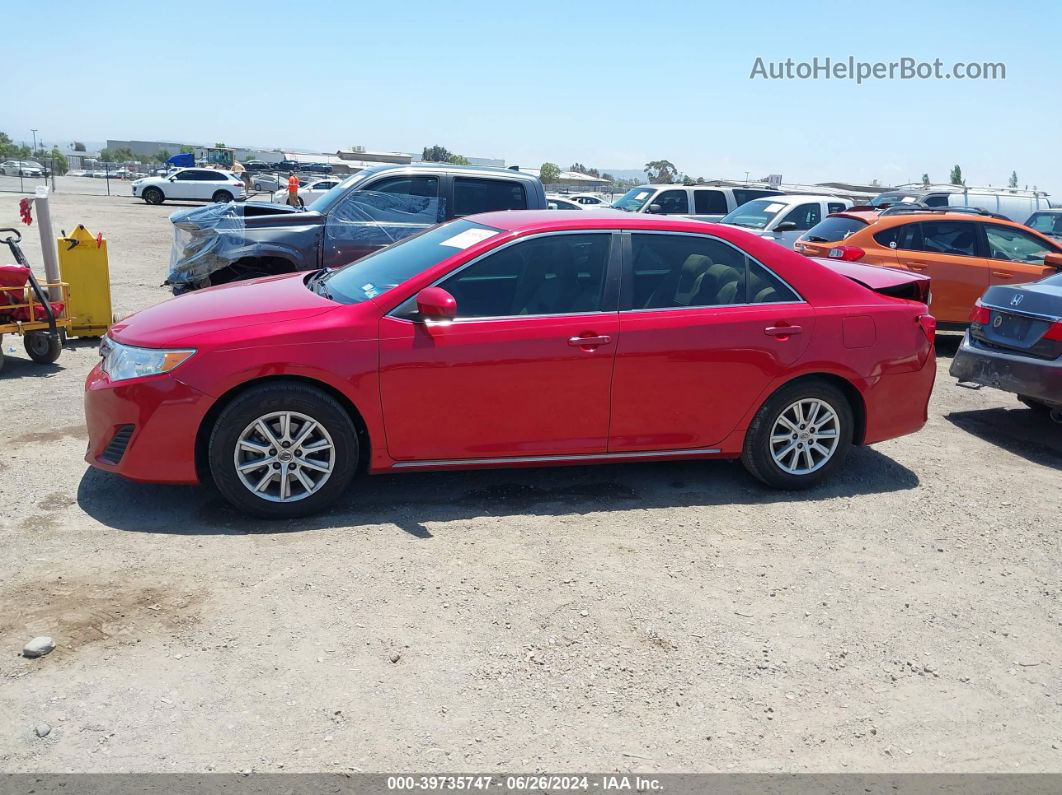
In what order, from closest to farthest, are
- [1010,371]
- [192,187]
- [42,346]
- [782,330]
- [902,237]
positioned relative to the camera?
1. [782,330]
2. [1010,371]
3. [42,346]
4. [902,237]
5. [192,187]

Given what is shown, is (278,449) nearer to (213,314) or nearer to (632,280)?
(213,314)

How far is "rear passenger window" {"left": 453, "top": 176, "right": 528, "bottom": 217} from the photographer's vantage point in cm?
Result: 1034

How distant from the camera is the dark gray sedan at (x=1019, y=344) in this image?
6.95 metres

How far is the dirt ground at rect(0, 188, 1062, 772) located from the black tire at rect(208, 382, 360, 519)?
131mm

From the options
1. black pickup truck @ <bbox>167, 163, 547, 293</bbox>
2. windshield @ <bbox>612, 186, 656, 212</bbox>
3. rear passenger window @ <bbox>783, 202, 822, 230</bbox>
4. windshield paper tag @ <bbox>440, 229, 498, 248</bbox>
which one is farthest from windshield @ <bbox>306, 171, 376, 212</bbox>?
windshield @ <bbox>612, 186, 656, 212</bbox>

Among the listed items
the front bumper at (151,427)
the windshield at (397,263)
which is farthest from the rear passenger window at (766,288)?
the front bumper at (151,427)

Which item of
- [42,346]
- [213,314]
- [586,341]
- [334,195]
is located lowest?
[42,346]

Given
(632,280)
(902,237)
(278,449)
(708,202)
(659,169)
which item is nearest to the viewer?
(278,449)

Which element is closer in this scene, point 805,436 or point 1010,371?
point 805,436

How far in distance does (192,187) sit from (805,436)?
38088mm

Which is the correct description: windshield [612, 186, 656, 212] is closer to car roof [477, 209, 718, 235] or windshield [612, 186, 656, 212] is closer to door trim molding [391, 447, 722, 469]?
car roof [477, 209, 718, 235]

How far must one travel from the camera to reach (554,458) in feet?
17.2

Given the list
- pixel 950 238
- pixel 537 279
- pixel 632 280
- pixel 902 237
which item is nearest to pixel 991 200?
pixel 950 238

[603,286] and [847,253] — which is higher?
[603,286]
